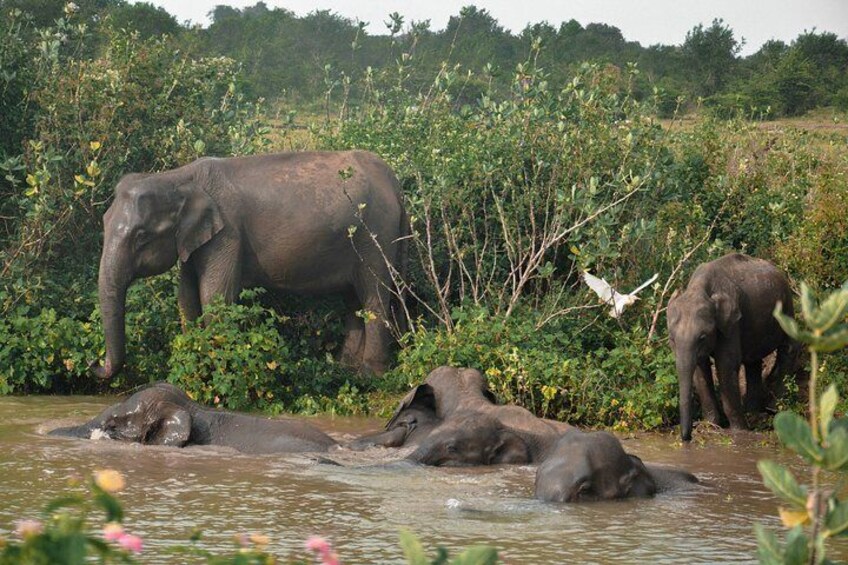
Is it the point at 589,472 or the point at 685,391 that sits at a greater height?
the point at 685,391

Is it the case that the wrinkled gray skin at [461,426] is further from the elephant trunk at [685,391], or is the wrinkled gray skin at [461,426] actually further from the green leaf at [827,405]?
the green leaf at [827,405]

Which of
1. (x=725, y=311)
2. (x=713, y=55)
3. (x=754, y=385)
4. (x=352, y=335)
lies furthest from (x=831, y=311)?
(x=713, y=55)

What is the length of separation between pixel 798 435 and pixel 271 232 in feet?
30.9

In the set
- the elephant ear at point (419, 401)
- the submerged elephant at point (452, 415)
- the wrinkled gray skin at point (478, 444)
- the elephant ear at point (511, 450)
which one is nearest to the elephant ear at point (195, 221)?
the submerged elephant at point (452, 415)

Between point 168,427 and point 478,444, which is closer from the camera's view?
point 478,444

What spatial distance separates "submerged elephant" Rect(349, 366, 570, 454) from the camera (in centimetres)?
908

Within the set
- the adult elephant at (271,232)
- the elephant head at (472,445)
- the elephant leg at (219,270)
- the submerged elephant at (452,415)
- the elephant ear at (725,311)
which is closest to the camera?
the elephant head at (472,445)

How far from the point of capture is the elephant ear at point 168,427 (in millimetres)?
9312

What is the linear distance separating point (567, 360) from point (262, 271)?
290cm

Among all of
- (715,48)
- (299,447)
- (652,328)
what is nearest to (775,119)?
(715,48)

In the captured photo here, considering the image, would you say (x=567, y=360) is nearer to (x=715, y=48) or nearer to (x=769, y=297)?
(x=769, y=297)

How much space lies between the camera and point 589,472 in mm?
7719

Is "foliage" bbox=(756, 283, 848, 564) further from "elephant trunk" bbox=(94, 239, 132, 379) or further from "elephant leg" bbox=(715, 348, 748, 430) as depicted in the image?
"elephant trunk" bbox=(94, 239, 132, 379)

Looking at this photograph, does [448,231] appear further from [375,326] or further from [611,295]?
[611,295]
